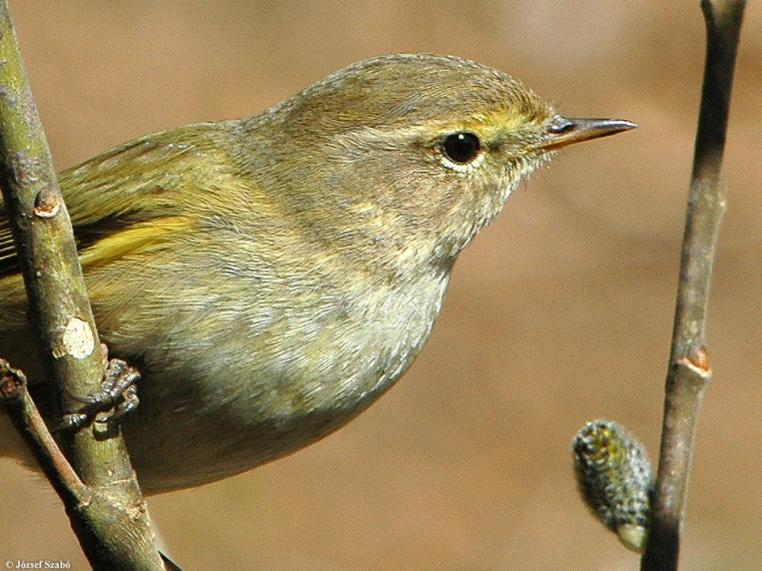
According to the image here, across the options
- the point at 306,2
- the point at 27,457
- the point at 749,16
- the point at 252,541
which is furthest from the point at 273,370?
the point at 306,2

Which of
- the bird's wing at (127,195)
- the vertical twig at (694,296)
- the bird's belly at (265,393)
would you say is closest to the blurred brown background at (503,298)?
the bird's wing at (127,195)

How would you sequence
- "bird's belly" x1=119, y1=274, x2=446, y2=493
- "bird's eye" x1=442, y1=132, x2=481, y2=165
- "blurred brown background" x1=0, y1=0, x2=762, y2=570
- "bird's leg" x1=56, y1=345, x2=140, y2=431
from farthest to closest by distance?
"blurred brown background" x1=0, y1=0, x2=762, y2=570 → "bird's eye" x1=442, y1=132, x2=481, y2=165 → "bird's belly" x1=119, y1=274, x2=446, y2=493 → "bird's leg" x1=56, y1=345, x2=140, y2=431

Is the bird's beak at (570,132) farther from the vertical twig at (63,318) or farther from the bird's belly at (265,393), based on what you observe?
the vertical twig at (63,318)

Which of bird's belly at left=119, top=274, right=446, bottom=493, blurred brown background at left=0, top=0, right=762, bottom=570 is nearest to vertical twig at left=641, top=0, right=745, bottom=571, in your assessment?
bird's belly at left=119, top=274, right=446, bottom=493

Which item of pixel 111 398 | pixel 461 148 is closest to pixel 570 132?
pixel 461 148

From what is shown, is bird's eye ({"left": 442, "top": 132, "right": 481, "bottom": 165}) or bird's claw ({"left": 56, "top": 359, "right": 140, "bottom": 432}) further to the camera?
bird's eye ({"left": 442, "top": 132, "right": 481, "bottom": 165})

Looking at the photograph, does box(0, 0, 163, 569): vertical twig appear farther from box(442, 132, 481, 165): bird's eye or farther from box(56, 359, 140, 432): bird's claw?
box(442, 132, 481, 165): bird's eye
